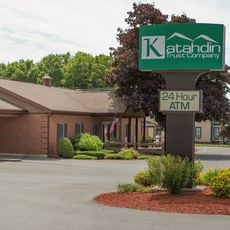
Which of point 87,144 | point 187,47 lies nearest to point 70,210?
point 187,47

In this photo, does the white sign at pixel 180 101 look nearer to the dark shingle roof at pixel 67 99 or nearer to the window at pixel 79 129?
the dark shingle roof at pixel 67 99

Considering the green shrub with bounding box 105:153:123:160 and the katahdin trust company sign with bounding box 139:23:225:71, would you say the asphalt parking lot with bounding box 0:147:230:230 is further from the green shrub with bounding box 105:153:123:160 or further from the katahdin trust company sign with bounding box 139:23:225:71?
the green shrub with bounding box 105:153:123:160

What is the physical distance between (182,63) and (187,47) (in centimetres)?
51

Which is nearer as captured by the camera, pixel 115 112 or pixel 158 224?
pixel 158 224

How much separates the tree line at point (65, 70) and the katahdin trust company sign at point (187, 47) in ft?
175

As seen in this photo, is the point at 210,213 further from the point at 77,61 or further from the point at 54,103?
the point at 77,61

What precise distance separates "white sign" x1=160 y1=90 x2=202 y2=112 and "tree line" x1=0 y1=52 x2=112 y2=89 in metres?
53.6

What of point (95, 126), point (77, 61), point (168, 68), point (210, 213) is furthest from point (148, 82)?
point (77, 61)

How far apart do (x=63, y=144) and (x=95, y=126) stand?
24.3 feet

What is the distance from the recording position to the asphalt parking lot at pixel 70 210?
441 inches

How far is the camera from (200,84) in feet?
134

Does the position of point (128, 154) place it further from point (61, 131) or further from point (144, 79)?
point (144, 79)

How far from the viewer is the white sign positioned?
16219 mm

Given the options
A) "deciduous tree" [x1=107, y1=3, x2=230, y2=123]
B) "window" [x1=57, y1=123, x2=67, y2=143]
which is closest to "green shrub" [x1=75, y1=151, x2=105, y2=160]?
"window" [x1=57, y1=123, x2=67, y2=143]
